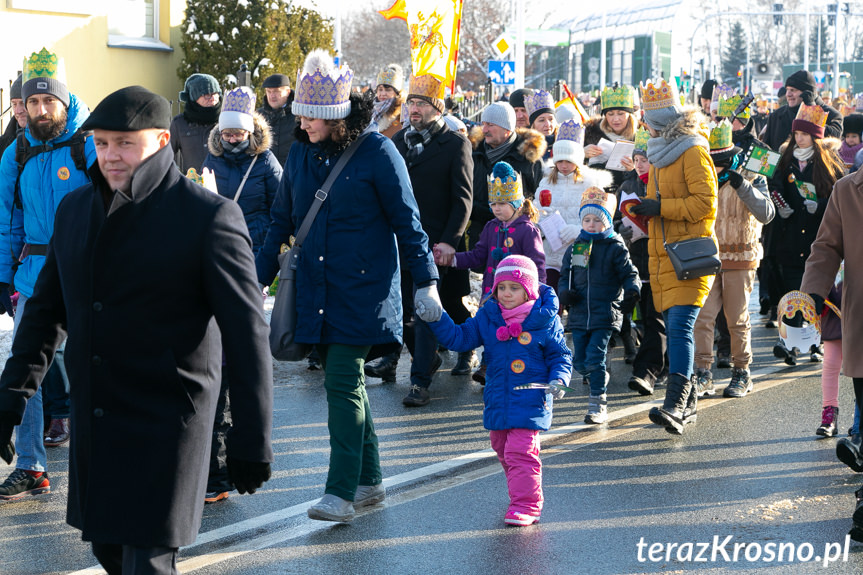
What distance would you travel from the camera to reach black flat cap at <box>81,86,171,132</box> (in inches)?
141

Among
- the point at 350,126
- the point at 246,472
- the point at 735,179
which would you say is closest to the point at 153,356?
the point at 246,472

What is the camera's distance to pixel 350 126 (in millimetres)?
5949

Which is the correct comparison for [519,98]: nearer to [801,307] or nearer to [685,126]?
[685,126]

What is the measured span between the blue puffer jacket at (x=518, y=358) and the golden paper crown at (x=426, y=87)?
3.09 meters

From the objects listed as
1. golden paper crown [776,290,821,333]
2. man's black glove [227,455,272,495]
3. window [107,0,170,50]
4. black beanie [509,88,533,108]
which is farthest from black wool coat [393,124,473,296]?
window [107,0,170,50]

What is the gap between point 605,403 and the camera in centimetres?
809

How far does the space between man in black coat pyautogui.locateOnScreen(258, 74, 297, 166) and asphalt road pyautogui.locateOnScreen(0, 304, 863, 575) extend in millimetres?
4655

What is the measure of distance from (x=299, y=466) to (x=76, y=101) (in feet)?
7.59

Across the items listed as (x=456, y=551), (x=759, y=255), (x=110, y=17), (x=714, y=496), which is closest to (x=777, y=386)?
(x=759, y=255)

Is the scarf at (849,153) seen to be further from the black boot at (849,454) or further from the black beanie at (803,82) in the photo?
the black boot at (849,454)

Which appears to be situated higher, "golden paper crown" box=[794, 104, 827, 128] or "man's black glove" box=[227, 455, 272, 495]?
"golden paper crown" box=[794, 104, 827, 128]

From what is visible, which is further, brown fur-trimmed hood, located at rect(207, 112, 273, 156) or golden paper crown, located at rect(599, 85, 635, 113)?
golden paper crown, located at rect(599, 85, 635, 113)

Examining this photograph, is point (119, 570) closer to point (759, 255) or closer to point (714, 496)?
point (714, 496)

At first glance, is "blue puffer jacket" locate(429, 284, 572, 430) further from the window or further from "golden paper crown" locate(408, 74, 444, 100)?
the window
